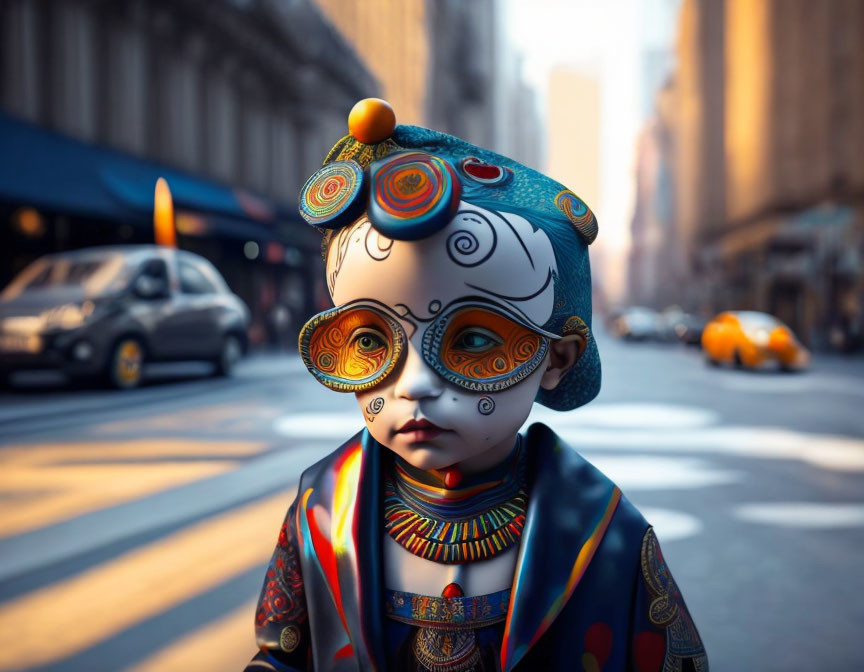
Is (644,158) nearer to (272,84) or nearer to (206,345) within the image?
(272,84)

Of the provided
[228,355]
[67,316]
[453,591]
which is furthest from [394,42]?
[453,591]

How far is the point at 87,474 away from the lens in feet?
17.0

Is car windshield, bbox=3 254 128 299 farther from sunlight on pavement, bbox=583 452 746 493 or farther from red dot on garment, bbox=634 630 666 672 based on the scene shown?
red dot on garment, bbox=634 630 666 672

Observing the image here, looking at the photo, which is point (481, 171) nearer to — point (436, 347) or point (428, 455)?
point (436, 347)

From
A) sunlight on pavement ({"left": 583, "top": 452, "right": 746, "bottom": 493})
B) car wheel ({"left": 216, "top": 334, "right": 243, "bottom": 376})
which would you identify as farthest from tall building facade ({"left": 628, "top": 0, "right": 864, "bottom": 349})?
sunlight on pavement ({"left": 583, "top": 452, "right": 746, "bottom": 493})

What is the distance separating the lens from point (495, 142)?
86.3 m

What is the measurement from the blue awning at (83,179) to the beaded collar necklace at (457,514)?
11060 millimetres

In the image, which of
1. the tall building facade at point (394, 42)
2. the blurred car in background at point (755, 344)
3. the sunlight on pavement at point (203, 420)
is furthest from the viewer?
the tall building facade at point (394, 42)

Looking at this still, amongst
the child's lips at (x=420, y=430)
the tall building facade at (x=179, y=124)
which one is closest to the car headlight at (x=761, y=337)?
the tall building facade at (x=179, y=124)

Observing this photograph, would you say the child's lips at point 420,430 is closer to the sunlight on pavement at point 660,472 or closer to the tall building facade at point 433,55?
the sunlight on pavement at point 660,472

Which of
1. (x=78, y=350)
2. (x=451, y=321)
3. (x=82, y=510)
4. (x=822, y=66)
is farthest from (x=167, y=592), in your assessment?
(x=822, y=66)

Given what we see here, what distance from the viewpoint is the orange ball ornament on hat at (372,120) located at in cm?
146

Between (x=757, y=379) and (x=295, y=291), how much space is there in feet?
47.9

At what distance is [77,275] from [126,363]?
1.39 meters
